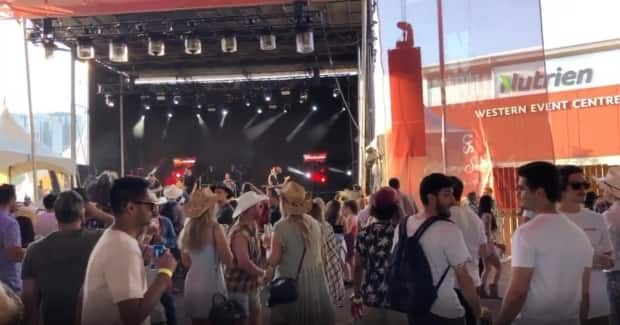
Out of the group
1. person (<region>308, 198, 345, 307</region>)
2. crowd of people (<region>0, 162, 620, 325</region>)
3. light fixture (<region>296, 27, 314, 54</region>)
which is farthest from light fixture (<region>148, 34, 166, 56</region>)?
person (<region>308, 198, 345, 307</region>)

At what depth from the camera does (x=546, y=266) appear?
101 inches

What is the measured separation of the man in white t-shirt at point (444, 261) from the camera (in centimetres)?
296

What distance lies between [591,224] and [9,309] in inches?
108

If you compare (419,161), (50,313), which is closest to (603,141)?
(419,161)

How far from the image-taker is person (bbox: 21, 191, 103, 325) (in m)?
3.10

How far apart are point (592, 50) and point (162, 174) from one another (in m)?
15.8

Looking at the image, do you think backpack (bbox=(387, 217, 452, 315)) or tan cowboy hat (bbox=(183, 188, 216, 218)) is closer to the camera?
backpack (bbox=(387, 217, 452, 315))

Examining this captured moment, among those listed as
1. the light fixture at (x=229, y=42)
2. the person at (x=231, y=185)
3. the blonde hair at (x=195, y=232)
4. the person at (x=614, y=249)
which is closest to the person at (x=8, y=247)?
the blonde hair at (x=195, y=232)

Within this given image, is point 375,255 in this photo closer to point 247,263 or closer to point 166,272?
point 247,263

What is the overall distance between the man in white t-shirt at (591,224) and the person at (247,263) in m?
Result: 1.85

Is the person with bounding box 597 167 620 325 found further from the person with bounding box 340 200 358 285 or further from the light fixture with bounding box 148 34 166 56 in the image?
the light fixture with bounding box 148 34 166 56

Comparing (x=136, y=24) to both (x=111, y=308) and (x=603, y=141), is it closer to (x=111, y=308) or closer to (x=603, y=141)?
(x=603, y=141)

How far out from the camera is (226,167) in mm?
24078

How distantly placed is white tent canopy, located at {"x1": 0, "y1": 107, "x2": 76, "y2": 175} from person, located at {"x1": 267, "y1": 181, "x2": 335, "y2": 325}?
22.0ft
